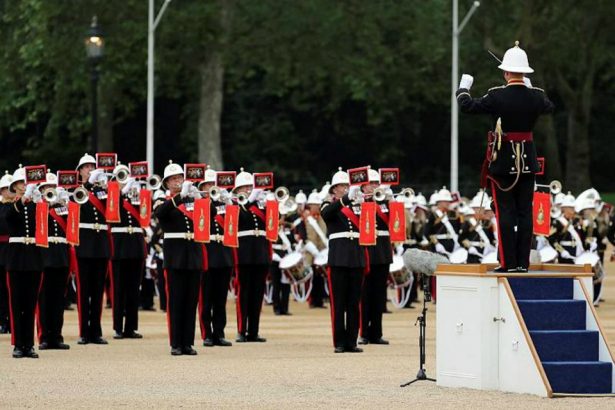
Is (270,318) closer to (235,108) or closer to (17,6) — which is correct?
(17,6)

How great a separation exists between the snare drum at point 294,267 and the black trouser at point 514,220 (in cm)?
1248

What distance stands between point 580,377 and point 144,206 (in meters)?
8.40

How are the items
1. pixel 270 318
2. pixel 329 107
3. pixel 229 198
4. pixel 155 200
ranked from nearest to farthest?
pixel 229 198 < pixel 155 200 < pixel 270 318 < pixel 329 107

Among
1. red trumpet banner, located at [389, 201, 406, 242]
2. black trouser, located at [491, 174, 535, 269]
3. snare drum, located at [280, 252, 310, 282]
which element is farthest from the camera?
snare drum, located at [280, 252, 310, 282]

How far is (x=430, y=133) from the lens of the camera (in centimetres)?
6272

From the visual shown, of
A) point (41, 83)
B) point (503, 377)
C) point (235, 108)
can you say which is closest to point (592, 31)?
point (235, 108)

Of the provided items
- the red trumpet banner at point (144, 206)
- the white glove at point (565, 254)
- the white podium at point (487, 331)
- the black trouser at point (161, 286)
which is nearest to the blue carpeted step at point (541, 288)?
the white podium at point (487, 331)

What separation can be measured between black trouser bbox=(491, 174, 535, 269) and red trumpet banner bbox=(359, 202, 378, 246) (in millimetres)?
4735

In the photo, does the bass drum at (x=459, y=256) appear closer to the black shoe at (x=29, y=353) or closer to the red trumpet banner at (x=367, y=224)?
the red trumpet banner at (x=367, y=224)

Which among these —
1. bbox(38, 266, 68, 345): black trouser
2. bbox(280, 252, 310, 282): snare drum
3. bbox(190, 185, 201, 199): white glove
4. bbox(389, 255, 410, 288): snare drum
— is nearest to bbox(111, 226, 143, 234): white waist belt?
bbox(38, 266, 68, 345): black trouser

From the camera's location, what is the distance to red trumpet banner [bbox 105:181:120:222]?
20.6 metres

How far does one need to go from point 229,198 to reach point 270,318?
5.45m

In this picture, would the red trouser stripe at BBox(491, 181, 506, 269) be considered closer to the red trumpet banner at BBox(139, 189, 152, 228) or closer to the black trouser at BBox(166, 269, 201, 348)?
the black trouser at BBox(166, 269, 201, 348)

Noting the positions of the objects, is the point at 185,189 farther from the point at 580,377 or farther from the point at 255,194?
the point at 580,377
